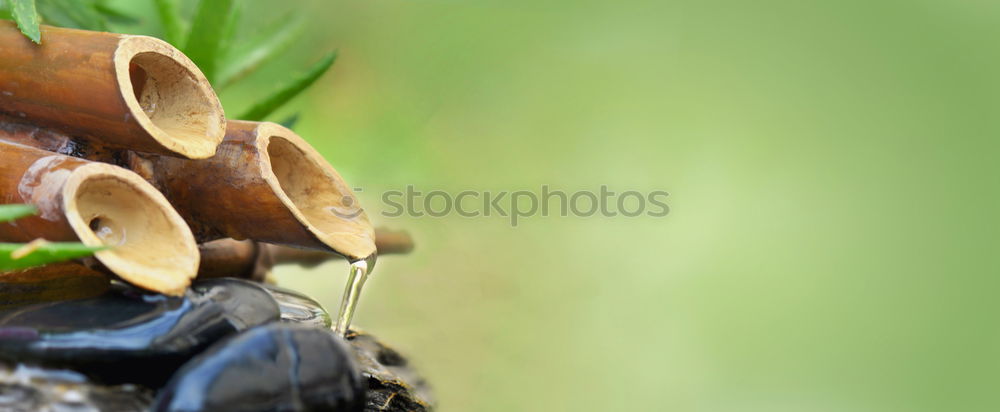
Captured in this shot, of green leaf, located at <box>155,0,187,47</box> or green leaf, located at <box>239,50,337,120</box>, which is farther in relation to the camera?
green leaf, located at <box>155,0,187,47</box>

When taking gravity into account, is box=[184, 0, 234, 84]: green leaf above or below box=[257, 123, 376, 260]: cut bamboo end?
above

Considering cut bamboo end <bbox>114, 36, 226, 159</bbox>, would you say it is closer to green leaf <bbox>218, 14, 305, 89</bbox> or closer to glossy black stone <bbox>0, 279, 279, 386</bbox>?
glossy black stone <bbox>0, 279, 279, 386</bbox>

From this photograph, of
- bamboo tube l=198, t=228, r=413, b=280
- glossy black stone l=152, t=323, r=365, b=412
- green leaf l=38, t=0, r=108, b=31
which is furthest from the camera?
green leaf l=38, t=0, r=108, b=31

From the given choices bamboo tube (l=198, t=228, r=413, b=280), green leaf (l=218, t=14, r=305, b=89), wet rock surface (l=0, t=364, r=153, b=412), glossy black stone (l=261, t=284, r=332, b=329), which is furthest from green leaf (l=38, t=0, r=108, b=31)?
wet rock surface (l=0, t=364, r=153, b=412)

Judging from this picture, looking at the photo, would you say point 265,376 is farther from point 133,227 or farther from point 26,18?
point 26,18

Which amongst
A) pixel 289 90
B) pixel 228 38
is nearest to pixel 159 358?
pixel 289 90

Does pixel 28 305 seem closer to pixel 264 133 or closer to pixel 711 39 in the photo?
pixel 264 133
